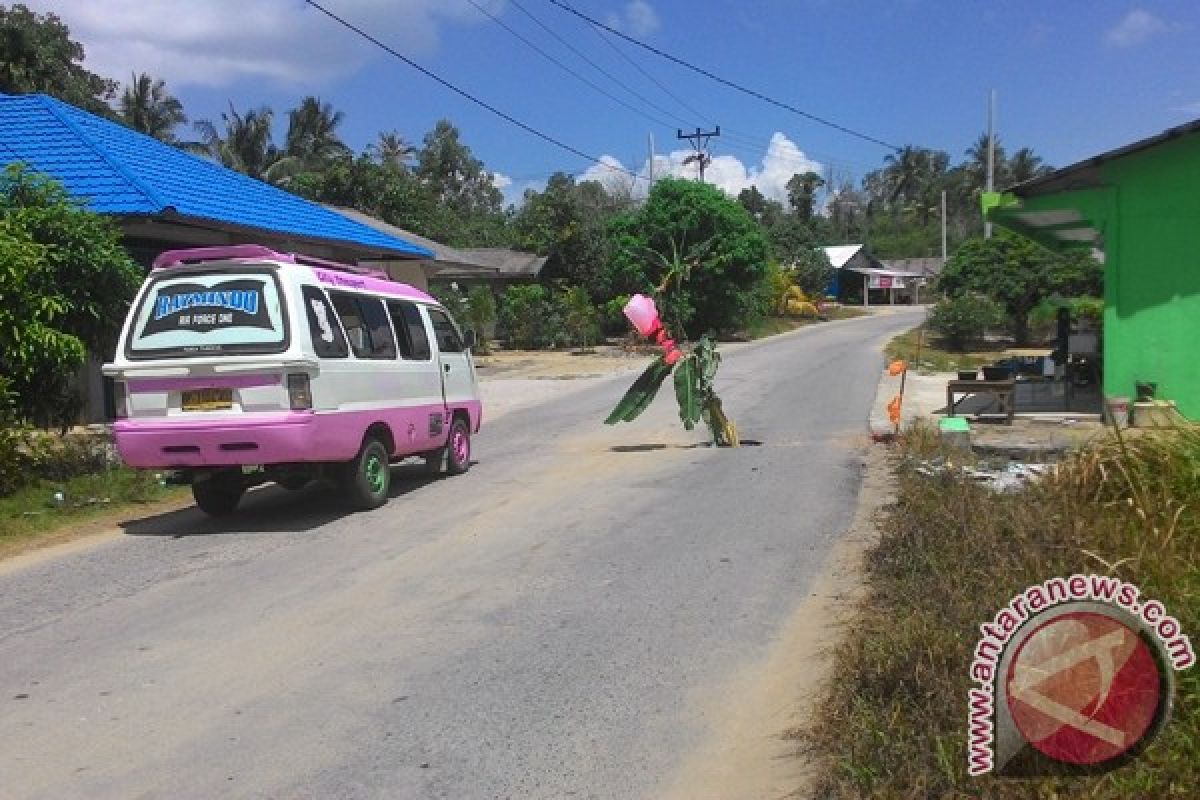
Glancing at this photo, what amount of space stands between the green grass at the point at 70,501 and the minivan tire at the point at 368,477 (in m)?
2.44

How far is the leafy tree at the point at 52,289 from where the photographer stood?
Answer: 9797 millimetres

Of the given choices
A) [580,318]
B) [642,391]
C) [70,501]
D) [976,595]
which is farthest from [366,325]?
[580,318]

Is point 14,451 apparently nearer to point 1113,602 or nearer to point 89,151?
point 89,151

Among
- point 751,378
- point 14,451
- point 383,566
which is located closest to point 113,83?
point 751,378

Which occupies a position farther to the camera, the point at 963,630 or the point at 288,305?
the point at 288,305

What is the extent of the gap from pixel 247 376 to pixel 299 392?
43 centimetres

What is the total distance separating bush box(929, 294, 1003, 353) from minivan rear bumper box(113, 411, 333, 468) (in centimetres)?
2864

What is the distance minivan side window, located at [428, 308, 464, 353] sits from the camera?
439 inches

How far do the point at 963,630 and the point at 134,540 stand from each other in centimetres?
685

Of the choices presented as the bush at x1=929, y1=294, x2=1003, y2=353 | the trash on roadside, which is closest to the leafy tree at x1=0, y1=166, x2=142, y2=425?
the trash on roadside

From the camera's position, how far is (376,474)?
9.45m

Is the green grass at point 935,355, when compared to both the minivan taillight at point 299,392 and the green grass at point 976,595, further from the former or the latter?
the minivan taillight at point 299,392

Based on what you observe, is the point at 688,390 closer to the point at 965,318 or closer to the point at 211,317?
the point at 211,317

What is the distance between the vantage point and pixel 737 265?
125 ft
